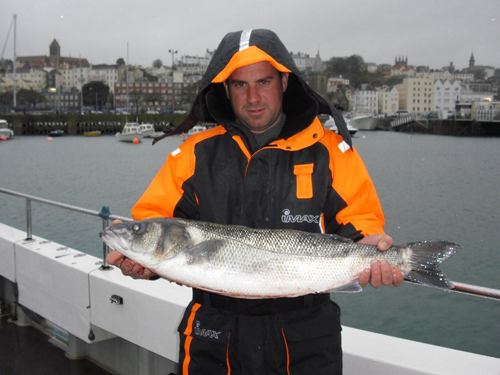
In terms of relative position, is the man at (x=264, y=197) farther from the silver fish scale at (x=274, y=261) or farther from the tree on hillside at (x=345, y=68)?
the tree on hillside at (x=345, y=68)

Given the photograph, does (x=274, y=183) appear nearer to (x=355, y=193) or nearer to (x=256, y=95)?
(x=355, y=193)

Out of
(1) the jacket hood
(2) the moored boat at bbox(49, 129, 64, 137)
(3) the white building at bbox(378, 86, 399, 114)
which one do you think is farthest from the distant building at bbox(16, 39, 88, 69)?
(1) the jacket hood

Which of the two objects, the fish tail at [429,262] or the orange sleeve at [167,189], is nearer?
the fish tail at [429,262]

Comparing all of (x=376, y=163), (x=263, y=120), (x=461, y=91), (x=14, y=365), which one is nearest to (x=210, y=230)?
(x=263, y=120)

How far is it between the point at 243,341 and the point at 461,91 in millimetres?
157280

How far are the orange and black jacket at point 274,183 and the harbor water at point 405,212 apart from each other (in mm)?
7400

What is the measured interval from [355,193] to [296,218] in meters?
0.33

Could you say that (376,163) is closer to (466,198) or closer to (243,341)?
(466,198)

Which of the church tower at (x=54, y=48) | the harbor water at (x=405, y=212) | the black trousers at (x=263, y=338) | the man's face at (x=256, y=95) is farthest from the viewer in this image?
the church tower at (x=54, y=48)

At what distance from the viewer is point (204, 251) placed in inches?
99.5

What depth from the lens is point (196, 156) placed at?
8.87 ft

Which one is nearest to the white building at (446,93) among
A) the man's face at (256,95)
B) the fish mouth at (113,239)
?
the man's face at (256,95)

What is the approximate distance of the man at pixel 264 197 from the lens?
7.97 feet

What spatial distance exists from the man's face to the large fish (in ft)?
2.10
